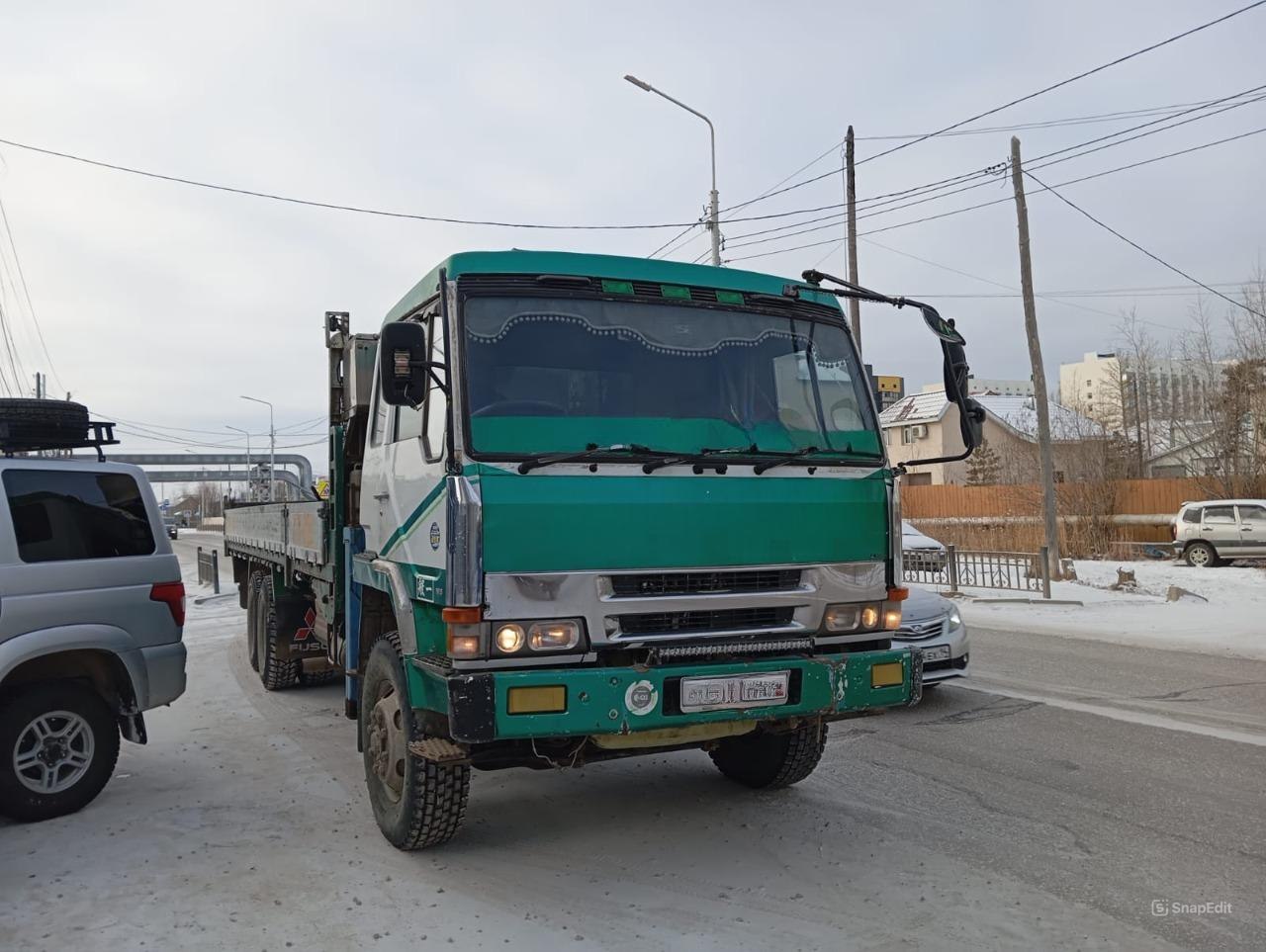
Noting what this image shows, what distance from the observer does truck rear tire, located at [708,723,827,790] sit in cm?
533

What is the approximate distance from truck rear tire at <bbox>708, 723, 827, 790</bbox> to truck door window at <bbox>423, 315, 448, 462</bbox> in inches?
89.4

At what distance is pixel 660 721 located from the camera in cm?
396

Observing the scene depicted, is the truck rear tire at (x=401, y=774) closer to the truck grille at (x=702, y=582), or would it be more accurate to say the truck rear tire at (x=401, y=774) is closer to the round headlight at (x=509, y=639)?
the round headlight at (x=509, y=639)

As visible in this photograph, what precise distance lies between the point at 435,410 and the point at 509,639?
106 cm

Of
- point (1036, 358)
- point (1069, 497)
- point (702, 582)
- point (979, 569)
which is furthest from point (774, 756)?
point (1069, 497)

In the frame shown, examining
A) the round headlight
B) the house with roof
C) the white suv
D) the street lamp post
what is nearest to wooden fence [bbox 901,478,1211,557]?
the house with roof

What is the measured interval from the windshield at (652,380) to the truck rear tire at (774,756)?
1699mm

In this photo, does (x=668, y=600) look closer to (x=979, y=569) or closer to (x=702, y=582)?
(x=702, y=582)

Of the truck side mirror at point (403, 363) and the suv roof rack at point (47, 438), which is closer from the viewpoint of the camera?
the truck side mirror at point (403, 363)

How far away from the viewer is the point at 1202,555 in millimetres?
23344

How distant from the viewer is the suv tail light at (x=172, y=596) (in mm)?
5715

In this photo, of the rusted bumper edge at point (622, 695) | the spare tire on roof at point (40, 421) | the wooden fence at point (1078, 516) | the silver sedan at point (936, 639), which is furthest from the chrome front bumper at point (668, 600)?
the wooden fence at point (1078, 516)

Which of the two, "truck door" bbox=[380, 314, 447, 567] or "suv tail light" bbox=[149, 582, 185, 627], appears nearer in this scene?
"truck door" bbox=[380, 314, 447, 567]

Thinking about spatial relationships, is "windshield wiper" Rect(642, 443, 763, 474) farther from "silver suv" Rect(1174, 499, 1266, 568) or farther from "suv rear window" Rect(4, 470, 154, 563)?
"silver suv" Rect(1174, 499, 1266, 568)
